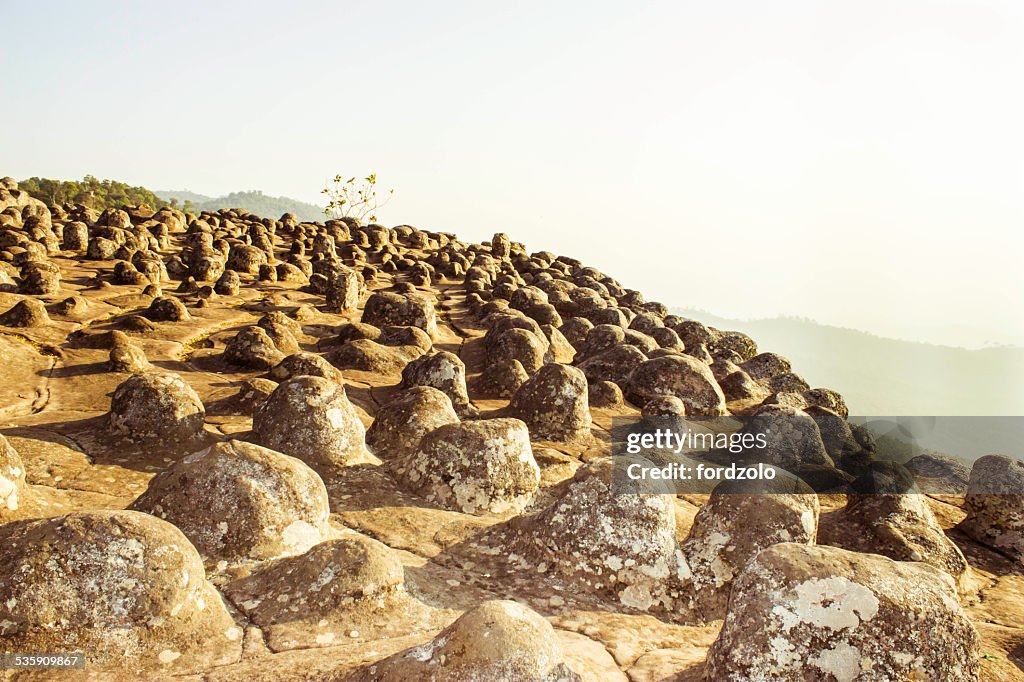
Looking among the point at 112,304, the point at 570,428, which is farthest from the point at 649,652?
the point at 112,304

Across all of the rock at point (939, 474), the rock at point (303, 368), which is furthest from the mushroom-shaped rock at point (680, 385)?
the rock at point (303, 368)

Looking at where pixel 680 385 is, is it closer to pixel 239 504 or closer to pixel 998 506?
pixel 998 506

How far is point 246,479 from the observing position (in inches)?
244

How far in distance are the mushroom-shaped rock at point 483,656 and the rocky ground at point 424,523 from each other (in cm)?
2

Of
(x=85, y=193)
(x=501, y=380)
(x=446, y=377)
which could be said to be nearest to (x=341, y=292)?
(x=501, y=380)

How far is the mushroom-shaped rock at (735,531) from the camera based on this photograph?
21.0 ft

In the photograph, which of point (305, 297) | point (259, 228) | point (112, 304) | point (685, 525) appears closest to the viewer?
point (685, 525)

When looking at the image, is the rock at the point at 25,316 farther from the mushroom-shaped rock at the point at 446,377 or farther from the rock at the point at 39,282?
the mushroom-shaped rock at the point at 446,377

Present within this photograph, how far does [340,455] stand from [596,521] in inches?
131

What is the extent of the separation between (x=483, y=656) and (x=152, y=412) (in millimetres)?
6134

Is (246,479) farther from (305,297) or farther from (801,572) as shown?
(305,297)

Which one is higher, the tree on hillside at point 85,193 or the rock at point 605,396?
the tree on hillside at point 85,193

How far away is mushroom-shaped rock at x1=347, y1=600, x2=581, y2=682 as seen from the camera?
4.02 metres

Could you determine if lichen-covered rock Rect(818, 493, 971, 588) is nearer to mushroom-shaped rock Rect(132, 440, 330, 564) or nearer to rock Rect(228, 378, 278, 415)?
mushroom-shaped rock Rect(132, 440, 330, 564)
